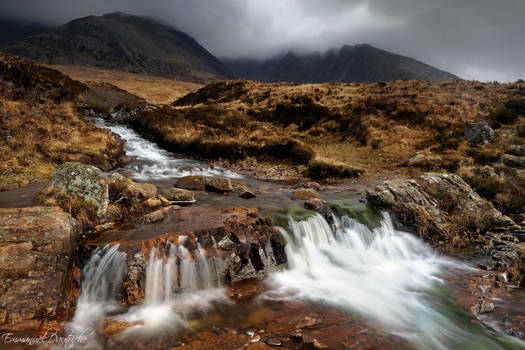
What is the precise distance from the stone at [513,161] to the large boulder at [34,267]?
781 inches

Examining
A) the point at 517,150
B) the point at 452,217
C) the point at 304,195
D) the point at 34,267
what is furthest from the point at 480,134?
the point at 34,267

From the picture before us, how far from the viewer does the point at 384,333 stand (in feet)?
16.9

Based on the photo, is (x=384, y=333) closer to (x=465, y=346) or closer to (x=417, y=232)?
(x=465, y=346)

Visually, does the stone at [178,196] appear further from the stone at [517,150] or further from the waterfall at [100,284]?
Result: the stone at [517,150]

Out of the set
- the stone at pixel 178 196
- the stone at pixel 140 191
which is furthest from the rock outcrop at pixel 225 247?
the stone at pixel 140 191

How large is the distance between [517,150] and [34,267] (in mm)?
21877

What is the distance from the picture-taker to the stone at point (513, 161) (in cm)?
1404

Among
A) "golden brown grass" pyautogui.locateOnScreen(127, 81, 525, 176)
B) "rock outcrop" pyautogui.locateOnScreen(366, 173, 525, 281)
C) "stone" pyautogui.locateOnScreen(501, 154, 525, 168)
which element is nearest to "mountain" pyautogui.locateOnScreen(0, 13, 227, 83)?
"golden brown grass" pyautogui.locateOnScreen(127, 81, 525, 176)

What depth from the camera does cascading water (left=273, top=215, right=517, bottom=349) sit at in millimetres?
5547

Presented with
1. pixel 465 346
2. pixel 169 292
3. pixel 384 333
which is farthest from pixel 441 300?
pixel 169 292

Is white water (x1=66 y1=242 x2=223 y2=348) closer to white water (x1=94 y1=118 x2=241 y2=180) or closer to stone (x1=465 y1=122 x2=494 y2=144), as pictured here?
white water (x1=94 y1=118 x2=241 y2=180)

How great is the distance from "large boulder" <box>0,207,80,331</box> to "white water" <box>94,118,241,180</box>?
7239 mm

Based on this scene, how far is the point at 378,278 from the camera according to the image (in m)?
7.82

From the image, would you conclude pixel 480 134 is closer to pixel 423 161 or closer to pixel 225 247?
pixel 423 161
